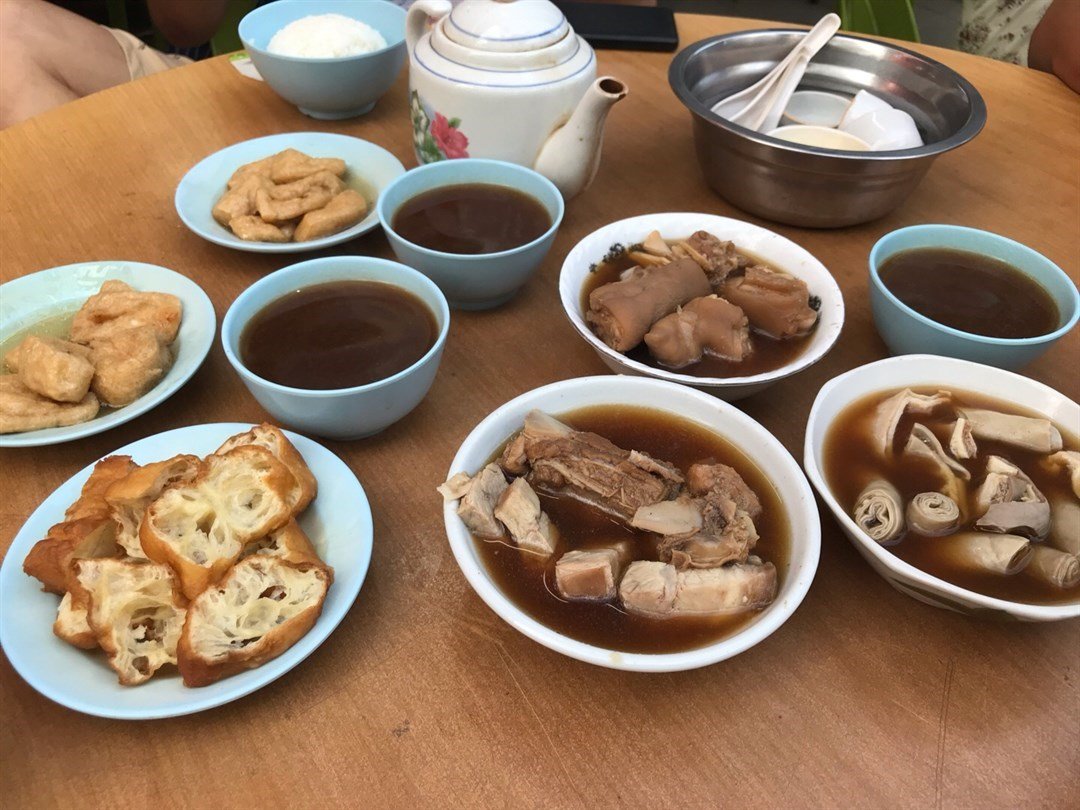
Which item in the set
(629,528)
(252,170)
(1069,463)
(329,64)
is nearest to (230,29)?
(329,64)

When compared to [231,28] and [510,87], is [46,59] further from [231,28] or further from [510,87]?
[510,87]

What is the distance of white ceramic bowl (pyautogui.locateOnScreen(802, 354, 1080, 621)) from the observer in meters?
0.84

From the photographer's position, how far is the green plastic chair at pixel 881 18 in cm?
288

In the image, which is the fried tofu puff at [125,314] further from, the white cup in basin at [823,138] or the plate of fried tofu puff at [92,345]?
the white cup in basin at [823,138]

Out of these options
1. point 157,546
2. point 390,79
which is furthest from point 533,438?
point 390,79

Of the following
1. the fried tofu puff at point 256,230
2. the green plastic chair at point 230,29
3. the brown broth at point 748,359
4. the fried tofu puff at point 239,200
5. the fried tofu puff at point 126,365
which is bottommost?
the green plastic chair at point 230,29

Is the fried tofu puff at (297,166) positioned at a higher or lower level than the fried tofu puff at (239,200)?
higher

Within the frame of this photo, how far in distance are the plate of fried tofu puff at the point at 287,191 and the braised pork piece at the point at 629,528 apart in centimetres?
69

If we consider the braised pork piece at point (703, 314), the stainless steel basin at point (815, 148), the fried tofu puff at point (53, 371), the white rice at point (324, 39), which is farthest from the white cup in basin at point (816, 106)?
the fried tofu puff at point (53, 371)

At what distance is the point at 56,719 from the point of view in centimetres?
84

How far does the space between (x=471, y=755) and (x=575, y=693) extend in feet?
0.46

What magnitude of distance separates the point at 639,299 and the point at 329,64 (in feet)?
3.38

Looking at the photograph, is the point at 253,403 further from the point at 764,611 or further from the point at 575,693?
the point at 764,611

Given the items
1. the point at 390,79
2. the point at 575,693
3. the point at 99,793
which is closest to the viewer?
the point at 99,793
